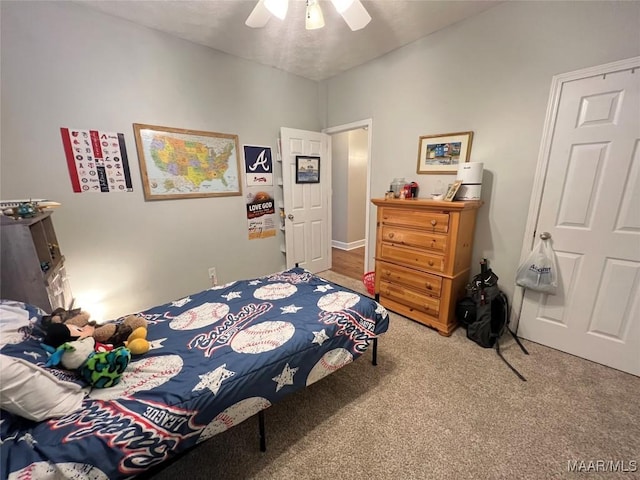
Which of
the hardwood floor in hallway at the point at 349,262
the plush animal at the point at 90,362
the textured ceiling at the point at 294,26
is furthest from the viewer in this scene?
the hardwood floor in hallway at the point at 349,262

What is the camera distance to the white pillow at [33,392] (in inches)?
31.6

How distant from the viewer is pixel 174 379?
1.12 meters

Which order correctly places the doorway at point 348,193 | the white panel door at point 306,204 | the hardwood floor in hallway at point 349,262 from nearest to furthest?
the white panel door at point 306,204 → the hardwood floor in hallway at point 349,262 → the doorway at point 348,193

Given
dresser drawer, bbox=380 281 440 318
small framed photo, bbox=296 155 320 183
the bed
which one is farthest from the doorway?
the bed

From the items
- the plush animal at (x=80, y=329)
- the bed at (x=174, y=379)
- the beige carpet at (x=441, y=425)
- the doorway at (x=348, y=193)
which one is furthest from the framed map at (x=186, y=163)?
the doorway at (x=348, y=193)

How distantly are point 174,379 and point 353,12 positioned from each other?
243 cm

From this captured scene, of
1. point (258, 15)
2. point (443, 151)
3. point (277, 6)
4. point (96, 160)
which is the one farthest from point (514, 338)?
point (96, 160)

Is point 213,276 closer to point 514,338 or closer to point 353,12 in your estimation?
point 353,12

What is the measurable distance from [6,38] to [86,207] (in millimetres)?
1214

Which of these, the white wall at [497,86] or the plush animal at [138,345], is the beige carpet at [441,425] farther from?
the white wall at [497,86]

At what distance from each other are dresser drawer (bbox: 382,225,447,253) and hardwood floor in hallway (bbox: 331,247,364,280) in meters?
1.29

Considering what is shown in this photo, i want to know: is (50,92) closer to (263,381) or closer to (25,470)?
(25,470)

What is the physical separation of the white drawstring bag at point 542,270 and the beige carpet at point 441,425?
0.56 m

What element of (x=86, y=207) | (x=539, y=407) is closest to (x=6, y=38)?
(x=86, y=207)
